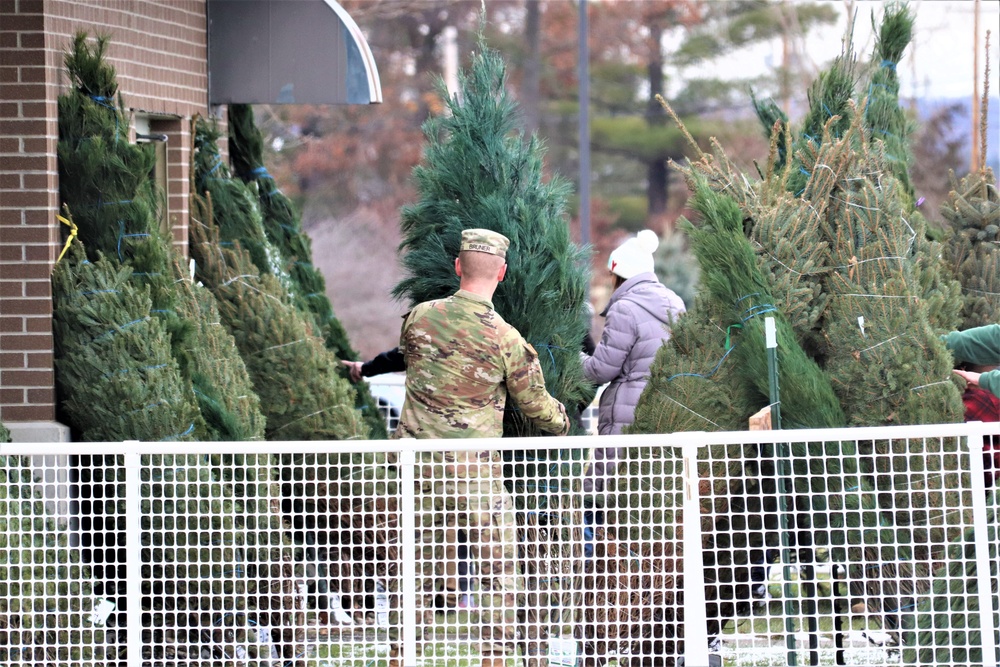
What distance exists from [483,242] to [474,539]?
138 centimetres

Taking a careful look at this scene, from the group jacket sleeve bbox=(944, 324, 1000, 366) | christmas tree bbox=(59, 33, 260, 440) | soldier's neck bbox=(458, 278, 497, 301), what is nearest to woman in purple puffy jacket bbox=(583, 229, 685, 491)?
soldier's neck bbox=(458, 278, 497, 301)

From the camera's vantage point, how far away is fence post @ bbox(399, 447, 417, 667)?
4.42 m

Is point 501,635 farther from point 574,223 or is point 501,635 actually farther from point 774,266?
point 574,223

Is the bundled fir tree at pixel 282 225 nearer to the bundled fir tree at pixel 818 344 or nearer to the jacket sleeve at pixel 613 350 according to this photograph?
the jacket sleeve at pixel 613 350

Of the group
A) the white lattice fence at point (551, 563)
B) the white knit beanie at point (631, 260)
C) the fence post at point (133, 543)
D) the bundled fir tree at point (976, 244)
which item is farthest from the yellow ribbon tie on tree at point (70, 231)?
the bundled fir tree at point (976, 244)

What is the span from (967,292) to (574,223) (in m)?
22.6

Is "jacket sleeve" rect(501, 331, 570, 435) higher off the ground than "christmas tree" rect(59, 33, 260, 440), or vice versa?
"christmas tree" rect(59, 33, 260, 440)

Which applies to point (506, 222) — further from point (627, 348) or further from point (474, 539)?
point (474, 539)

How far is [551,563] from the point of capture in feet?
15.1

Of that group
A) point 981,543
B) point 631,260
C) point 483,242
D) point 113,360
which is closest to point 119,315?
point 113,360

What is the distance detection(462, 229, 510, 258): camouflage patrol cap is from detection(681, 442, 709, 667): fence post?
1.49m

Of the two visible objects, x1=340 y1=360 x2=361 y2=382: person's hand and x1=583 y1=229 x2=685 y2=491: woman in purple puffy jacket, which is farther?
x1=340 y1=360 x2=361 y2=382: person's hand

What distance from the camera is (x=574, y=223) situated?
29.2 metres

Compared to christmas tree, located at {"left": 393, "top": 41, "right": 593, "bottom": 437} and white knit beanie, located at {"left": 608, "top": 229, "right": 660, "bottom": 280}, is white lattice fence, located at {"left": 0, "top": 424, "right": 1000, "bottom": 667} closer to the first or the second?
christmas tree, located at {"left": 393, "top": 41, "right": 593, "bottom": 437}
